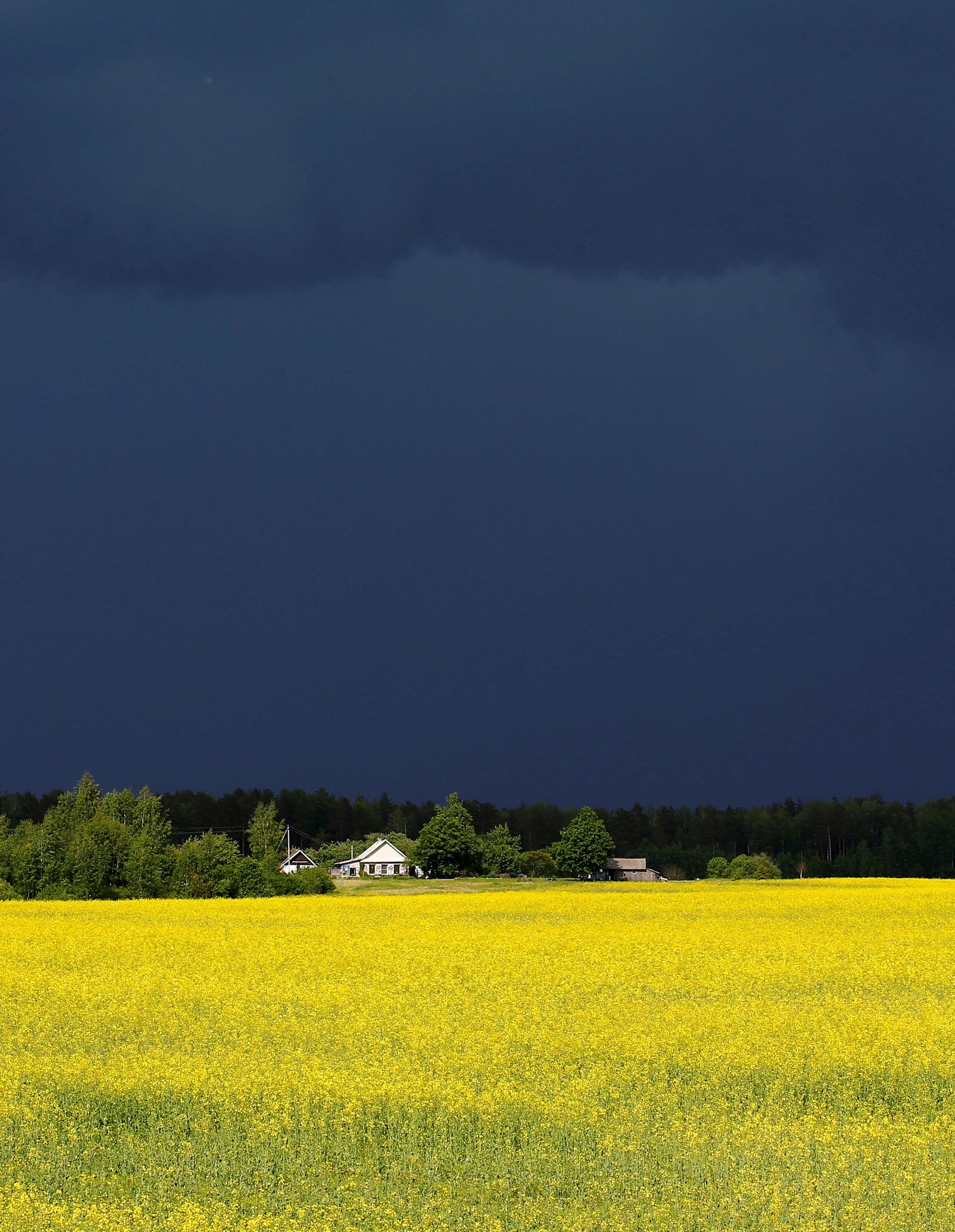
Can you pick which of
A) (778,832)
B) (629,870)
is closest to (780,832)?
(778,832)

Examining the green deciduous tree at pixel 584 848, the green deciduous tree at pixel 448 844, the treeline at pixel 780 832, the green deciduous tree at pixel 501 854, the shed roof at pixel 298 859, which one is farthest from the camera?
the treeline at pixel 780 832

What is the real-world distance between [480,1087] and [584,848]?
3601 inches

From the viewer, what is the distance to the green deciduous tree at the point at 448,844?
97625 mm

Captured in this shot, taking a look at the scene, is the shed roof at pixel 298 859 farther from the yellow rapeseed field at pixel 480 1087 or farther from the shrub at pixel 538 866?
the yellow rapeseed field at pixel 480 1087

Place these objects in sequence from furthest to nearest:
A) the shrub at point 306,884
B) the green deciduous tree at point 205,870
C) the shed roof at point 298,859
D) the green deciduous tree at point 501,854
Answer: the shed roof at point 298,859
the green deciduous tree at point 501,854
the shrub at point 306,884
the green deciduous tree at point 205,870

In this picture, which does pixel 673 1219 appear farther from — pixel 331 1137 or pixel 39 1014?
pixel 39 1014

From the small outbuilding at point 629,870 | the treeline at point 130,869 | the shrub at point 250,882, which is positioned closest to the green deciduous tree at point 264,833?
the treeline at point 130,869

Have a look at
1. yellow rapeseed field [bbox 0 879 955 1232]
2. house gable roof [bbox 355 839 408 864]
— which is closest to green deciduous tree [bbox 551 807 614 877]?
house gable roof [bbox 355 839 408 864]

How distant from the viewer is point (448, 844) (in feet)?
320

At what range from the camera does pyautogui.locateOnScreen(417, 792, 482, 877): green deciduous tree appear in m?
97.6

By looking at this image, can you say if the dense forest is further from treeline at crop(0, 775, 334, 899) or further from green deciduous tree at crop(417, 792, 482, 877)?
treeline at crop(0, 775, 334, 899)

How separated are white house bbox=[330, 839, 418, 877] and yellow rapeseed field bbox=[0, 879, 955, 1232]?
9269cm

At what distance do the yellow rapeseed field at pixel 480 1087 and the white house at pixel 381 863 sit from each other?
92.7 m

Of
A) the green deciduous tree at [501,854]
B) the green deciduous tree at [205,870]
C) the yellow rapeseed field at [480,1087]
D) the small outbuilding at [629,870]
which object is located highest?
the yellow rapeseed field at [480,1087]
